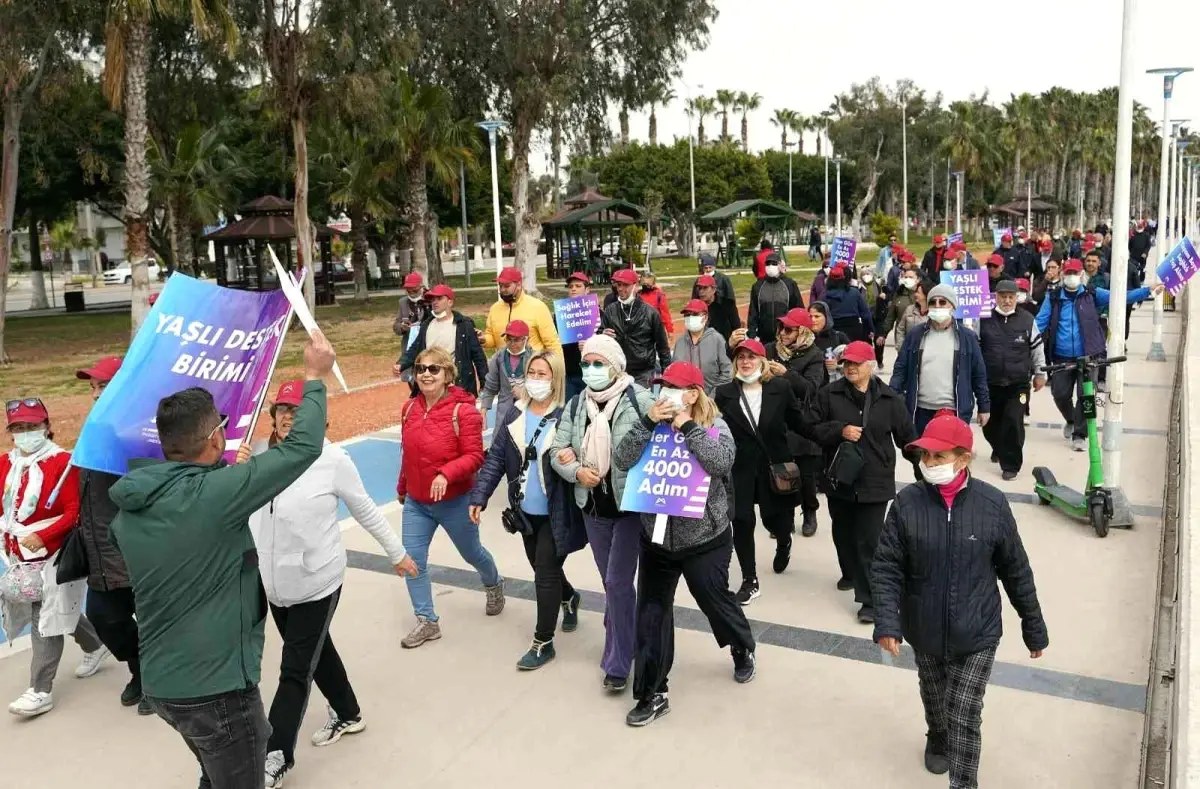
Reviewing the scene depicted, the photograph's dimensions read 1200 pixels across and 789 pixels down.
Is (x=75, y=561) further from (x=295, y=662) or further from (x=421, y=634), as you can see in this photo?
(x=421, y=634)

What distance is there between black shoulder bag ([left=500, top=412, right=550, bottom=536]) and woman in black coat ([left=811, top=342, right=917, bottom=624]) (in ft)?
5.51

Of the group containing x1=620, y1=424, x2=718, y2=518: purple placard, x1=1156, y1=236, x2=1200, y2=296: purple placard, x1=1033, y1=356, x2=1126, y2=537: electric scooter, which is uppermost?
x1=1156, y1=236, x2=1200, y2=296: purple placard

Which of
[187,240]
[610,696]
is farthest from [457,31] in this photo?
[610,696]

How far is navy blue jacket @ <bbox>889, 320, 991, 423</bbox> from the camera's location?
7789mm

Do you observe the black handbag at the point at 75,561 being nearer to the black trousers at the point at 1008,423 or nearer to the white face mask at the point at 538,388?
the white face mask at the point at 538,388

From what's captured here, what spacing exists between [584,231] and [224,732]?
Answer: 123 ft

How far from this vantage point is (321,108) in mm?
24328

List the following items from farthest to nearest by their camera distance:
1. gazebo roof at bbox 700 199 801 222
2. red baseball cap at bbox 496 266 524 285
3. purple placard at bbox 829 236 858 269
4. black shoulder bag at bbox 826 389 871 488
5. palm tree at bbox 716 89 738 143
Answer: palm tree at bbox 716 89 738 143
gazebo roof at bbox 700 199 801 222
purple placard at bbox 829 236 858 269
red baseball cap at bbox 496 266 524 285
black shoulder bag at bbox 826 389 871 488

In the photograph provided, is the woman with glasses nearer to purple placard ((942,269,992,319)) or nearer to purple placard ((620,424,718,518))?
purple placard ((620,424,718,518))

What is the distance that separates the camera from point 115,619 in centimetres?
493

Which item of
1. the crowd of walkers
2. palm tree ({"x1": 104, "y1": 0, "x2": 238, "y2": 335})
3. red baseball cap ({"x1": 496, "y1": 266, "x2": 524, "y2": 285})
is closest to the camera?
the crowd of walkers

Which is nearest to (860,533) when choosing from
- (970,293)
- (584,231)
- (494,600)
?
(494,600)

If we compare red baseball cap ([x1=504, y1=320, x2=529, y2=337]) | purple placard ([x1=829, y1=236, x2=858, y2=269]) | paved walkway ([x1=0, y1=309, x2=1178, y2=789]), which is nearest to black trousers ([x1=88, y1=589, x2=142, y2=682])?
paved walkway ([x1=0, y1=309, x2=1178, y2=789])

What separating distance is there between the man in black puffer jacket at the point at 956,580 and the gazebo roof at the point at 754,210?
44116 mm
